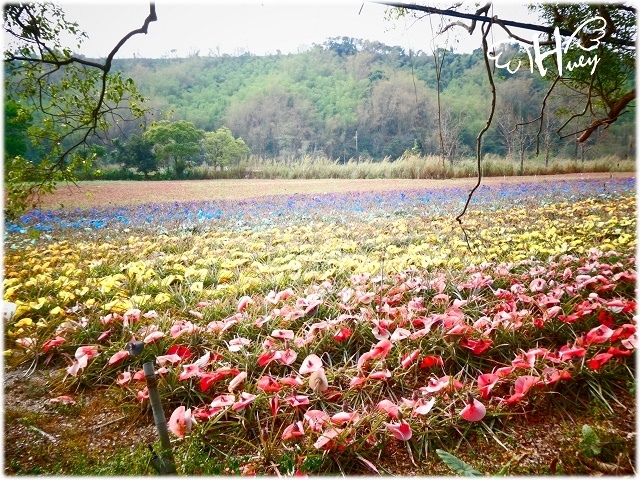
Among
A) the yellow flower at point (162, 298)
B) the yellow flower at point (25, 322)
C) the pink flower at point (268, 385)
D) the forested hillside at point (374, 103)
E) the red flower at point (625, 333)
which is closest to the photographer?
the pink flower at point (268, 385)

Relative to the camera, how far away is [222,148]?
8.02 ft

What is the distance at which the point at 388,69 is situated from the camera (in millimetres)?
2742

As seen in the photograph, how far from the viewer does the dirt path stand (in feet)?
7.23

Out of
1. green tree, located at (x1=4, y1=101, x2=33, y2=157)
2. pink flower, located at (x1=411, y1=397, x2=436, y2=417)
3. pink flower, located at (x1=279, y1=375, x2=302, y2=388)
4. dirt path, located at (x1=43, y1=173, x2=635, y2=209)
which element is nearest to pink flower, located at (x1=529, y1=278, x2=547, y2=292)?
pink flower, located at (x1=411, y1=397, x2=436, y2=417)

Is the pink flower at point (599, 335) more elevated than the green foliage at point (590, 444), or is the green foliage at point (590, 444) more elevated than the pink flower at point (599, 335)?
the pink flower at point (599, 335)

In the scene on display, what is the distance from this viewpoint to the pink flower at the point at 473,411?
30.3 inches

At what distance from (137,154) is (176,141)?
0.79 feet

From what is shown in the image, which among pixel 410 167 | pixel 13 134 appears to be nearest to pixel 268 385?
pixel 13 134

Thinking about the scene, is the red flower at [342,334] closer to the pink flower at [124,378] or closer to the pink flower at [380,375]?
the pink flower at [380,375]

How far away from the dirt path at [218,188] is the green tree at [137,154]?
0.11 meters

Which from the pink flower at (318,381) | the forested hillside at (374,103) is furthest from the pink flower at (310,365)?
the forested hillside at (374,103)

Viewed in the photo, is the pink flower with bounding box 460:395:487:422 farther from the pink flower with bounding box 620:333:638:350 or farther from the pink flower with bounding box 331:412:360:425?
the pink flower with bounding box 620:333:638:350

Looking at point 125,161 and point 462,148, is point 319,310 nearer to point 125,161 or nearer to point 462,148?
point 125,161

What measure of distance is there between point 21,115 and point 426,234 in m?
2.01
